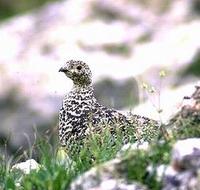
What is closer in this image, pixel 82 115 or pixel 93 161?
pixel 93 161

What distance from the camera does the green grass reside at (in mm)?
6590

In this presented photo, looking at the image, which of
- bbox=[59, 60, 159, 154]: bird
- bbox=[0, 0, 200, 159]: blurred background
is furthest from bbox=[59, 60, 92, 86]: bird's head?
bbox=[0, 0, 200, 159]: blurred background

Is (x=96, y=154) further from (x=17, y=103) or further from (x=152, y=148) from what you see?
(x=17, y=103)

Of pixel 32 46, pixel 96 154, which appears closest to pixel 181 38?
pixel 32 46

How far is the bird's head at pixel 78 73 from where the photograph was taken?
9.56 meters

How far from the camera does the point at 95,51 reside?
21.4 m

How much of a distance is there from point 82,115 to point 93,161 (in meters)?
1.40

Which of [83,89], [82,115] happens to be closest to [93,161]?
[82,115]

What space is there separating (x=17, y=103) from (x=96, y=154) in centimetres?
1296

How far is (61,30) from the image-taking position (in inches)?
887

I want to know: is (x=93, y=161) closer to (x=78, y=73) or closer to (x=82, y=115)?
(x=82, y=115)

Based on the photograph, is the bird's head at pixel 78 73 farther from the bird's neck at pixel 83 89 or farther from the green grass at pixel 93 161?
the green grass at pixel 93 161

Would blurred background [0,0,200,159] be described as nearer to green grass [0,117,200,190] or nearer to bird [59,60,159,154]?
bird [59,60,159,154]

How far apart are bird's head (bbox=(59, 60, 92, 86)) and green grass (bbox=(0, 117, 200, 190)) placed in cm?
128
